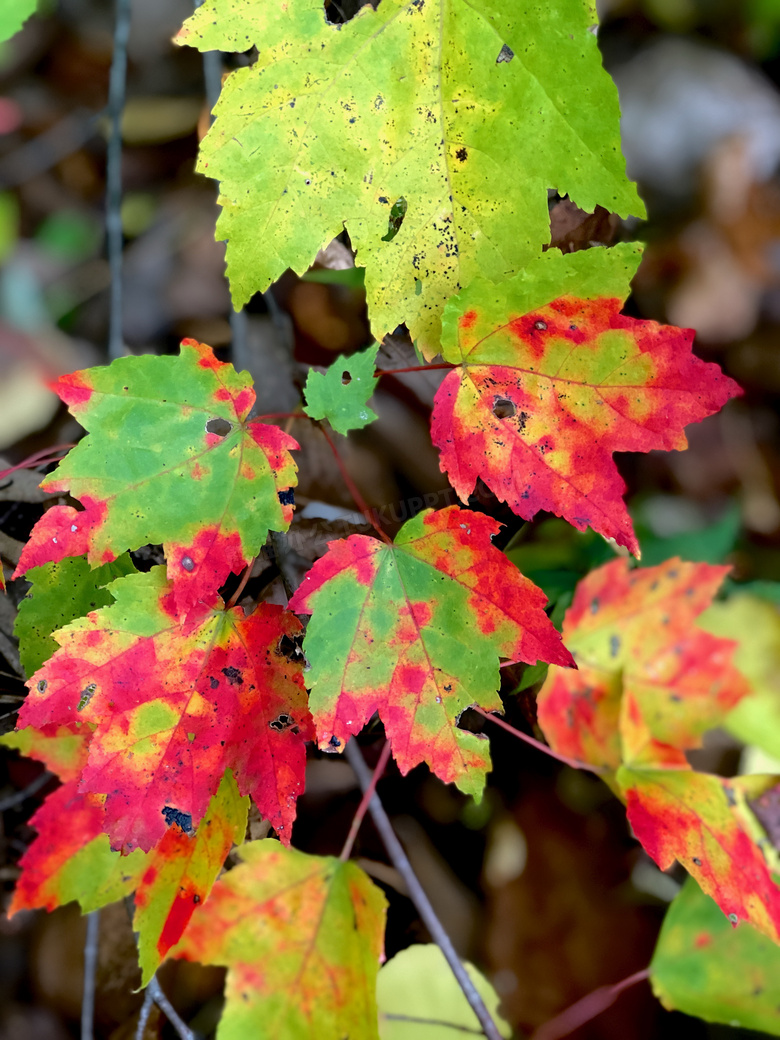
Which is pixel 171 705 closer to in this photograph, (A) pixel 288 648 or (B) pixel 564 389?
(A) pixel 288 648

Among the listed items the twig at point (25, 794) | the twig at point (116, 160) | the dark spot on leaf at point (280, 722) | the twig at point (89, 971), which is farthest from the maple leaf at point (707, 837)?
the twig at point (116, 160)

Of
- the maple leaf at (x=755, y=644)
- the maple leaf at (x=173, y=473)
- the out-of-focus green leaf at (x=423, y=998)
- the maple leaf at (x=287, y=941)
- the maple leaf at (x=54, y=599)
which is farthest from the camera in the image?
the maple leaf at (x=755, y=644)

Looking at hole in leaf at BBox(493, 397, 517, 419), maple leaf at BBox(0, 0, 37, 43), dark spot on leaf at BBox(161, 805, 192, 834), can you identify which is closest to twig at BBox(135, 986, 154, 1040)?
dark spot on leaf at BBox(161, 805, 192, 834)

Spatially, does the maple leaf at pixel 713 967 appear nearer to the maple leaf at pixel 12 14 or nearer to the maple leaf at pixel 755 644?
the maple leaf at pixel 755 644

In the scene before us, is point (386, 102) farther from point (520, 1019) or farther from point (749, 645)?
point (520, 1019)

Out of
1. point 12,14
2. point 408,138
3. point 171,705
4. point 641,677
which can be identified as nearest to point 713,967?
point 641,677

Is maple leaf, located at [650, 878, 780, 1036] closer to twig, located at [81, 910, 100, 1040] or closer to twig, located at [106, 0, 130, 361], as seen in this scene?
twig, located at [81, 910, 100, 1040]

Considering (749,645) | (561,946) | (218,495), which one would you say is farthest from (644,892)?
(218,495)
